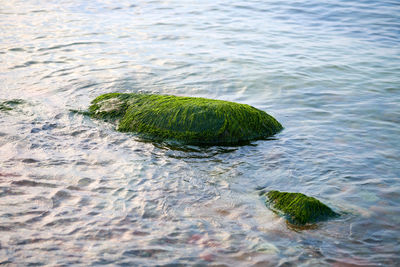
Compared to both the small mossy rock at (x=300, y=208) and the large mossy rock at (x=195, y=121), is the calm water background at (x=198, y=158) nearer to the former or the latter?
the small mossy rock at (x=300, y=208)

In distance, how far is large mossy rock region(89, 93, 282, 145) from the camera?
6.61m

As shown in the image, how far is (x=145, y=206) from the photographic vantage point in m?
4.91

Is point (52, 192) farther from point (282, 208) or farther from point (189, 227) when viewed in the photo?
point (282, 208)

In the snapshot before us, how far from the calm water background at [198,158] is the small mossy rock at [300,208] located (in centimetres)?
12

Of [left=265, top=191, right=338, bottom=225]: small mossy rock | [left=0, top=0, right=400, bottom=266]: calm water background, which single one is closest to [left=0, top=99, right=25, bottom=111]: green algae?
[left=0, top=0, right=400, bottom=266]: calm water background

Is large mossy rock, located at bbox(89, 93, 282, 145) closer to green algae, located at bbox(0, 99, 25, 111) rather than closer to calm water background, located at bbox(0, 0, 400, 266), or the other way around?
calm water background, located at bbox(0, 0, 400, 266)

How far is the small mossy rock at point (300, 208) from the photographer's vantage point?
4.71m

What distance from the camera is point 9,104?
7961 mm

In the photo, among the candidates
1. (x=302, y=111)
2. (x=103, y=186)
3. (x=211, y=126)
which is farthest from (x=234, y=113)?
(x=103, y=186)

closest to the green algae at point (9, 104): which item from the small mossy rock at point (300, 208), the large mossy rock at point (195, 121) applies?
the large mossy rock at point (195, 121)

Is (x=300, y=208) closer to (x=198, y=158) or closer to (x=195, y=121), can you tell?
(x=198, y=158)

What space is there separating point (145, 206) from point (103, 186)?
0.73m

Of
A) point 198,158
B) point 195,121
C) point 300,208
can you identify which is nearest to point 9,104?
point 195,121

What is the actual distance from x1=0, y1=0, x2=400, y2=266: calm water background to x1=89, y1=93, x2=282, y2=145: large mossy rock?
0.89 ft
